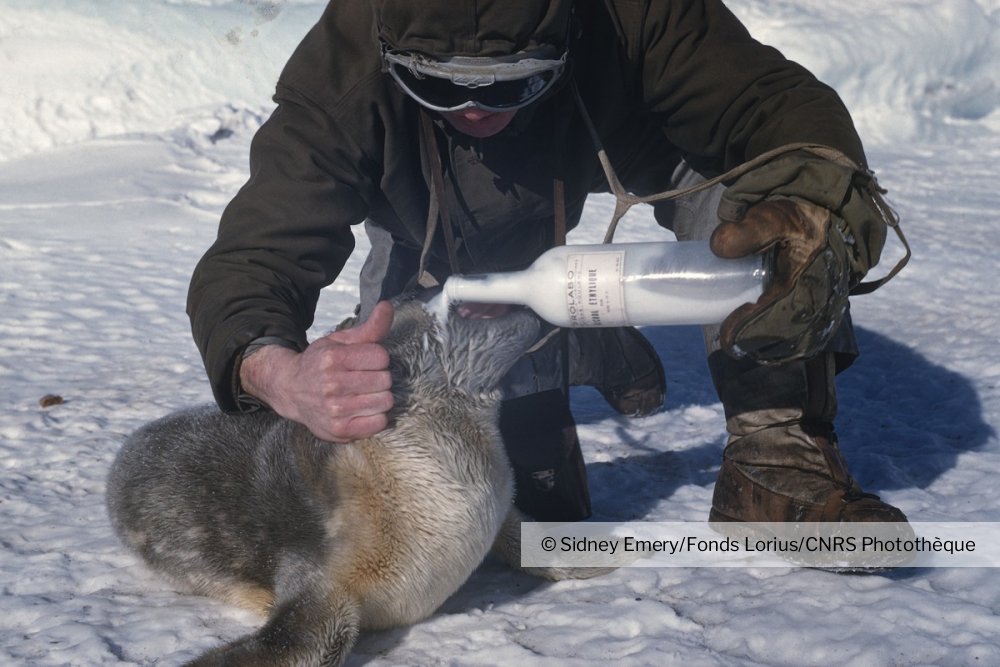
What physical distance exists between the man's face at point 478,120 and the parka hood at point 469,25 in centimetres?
21

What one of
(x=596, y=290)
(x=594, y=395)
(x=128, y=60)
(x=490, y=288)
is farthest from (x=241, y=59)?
(x=596, y=290)

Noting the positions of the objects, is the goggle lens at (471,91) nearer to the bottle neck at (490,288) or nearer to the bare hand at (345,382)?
the bottle neck at (490,288)


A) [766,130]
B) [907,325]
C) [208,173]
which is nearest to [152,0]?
[208,173]

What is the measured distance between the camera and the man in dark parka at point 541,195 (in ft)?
7.24

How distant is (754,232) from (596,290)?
14.6 inches

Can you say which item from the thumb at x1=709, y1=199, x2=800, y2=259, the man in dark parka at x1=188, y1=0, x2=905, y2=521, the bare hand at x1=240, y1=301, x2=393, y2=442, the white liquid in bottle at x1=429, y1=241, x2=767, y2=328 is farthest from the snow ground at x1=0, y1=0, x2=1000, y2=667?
the thumb at x1=709, y1=199, x2=800, y2=259

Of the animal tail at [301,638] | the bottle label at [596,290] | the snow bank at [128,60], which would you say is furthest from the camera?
the snow bank at [128,60]

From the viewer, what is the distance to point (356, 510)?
2180 millimetres

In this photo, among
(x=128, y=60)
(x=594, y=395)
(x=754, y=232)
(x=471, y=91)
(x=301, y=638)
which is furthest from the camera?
(x=128, y=60)

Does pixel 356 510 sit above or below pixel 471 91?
below

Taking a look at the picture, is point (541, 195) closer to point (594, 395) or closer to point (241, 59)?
point (594, 395)

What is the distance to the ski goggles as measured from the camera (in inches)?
91.6

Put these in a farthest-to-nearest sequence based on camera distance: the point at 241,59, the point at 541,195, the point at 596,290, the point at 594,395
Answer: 1. the point at 241,59
2. the point at 594,395
3. the point at 541,195
4. the point at 596,290

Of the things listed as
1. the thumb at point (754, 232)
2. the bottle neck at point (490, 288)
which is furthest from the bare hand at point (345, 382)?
the thumb at point (754, 232)
